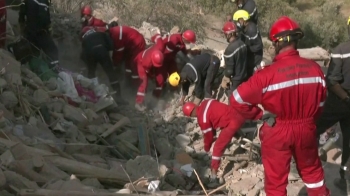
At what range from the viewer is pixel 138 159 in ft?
22.1

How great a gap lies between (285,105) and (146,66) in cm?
526

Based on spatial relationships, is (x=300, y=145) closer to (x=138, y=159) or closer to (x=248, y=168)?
(x=138, y=159)

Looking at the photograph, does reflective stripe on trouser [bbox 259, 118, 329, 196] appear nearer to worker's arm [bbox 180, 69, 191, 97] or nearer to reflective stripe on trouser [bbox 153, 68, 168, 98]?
worker's arm [bbox 180, 69, 191, 97]

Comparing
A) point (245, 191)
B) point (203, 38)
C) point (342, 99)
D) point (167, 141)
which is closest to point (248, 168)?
point (245, 191)

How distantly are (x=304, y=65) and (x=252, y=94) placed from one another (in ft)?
1.61

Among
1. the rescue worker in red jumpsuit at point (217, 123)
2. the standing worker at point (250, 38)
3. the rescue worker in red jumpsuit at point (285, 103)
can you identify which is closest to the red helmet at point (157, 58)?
the standing worker at point (250, 38)

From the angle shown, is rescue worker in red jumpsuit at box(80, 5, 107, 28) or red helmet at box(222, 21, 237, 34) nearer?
red helmet at box(222, 21, 237, 34)

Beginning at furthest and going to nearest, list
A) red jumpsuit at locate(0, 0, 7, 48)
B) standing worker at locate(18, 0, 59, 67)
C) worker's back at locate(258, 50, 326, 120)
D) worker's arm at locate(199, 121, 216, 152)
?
standing worker at locate(18, 0, 59, 67), red jumpsuit at locate(0, 0, 7, 48), worker's arm at locate(199, 121, 216, 152), worker's back at locate(258, 50, 326, 120)

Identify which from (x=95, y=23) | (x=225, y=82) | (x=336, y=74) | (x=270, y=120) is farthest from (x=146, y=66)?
(x=270, y=120)

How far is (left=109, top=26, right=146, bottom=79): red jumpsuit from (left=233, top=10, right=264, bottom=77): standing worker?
177 cm

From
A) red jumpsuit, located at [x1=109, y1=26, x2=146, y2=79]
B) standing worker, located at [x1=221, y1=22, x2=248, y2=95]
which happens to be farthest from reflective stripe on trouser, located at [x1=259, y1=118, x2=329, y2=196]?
red jumpsuit, located at [x1=109, y1=26, x2=146, y2=79]

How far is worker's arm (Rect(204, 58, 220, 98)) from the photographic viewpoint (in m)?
9.94

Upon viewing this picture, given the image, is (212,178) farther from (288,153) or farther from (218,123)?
(288,153)

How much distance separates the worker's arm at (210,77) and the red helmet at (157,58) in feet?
2.71
